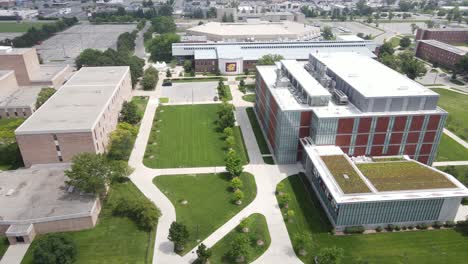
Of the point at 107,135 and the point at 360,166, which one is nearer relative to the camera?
the point at 360,166

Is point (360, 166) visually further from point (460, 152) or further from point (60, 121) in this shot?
point (60, 121)

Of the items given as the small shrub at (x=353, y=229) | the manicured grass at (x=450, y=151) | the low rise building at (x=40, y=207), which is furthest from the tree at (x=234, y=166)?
the manicured grass at (x=450, y=151)

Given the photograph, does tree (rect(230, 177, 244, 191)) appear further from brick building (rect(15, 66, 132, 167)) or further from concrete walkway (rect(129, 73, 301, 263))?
brick building (rect(15, 66, 132, 167))

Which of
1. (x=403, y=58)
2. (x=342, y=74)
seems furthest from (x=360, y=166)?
(x=403, y=58)

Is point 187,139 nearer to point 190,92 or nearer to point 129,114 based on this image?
point 129,114

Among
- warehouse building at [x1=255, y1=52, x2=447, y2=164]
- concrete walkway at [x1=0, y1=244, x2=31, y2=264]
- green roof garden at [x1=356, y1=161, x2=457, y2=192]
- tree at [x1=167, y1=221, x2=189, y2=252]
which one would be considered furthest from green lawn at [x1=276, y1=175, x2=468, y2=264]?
concrete walkway at [x1=0, y1=244, x2=31, y2=264]

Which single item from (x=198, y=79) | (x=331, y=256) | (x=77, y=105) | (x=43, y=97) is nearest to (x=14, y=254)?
(x=77, y=105)

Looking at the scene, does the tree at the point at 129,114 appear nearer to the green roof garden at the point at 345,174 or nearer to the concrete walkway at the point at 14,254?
the concrete walkway at the point at 14,254
